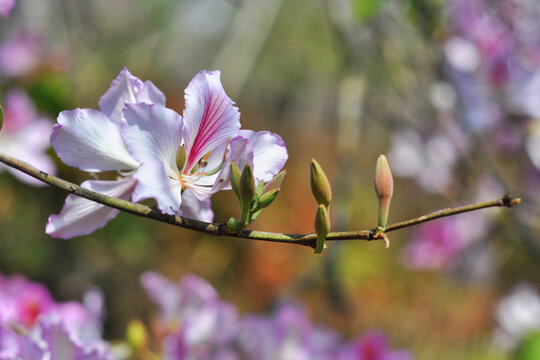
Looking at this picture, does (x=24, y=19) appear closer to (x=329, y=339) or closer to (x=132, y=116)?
(x=329, y=339)

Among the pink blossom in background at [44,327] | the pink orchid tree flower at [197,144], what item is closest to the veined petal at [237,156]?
the pink orchid tree flower at [197,144]

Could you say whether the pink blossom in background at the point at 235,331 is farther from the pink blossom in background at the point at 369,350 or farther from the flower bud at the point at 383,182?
the flower bud at the point at 383,182

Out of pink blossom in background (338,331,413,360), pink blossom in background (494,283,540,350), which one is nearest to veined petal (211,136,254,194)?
pink blossom in background (338,331,413,360)

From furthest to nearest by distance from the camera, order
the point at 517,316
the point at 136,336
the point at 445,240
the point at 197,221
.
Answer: the point at 445,240 → the point at 517,316 → the point at 136,336 → the point at 197,221

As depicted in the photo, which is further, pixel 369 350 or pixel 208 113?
pixel 369 350

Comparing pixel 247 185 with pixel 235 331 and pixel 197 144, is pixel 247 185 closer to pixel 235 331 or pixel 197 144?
pixel 197 144

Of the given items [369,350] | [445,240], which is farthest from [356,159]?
[369,350]

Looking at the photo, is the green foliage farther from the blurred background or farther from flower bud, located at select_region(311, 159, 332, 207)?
flower bud, located at select_region(311, 159, 332, 207)
